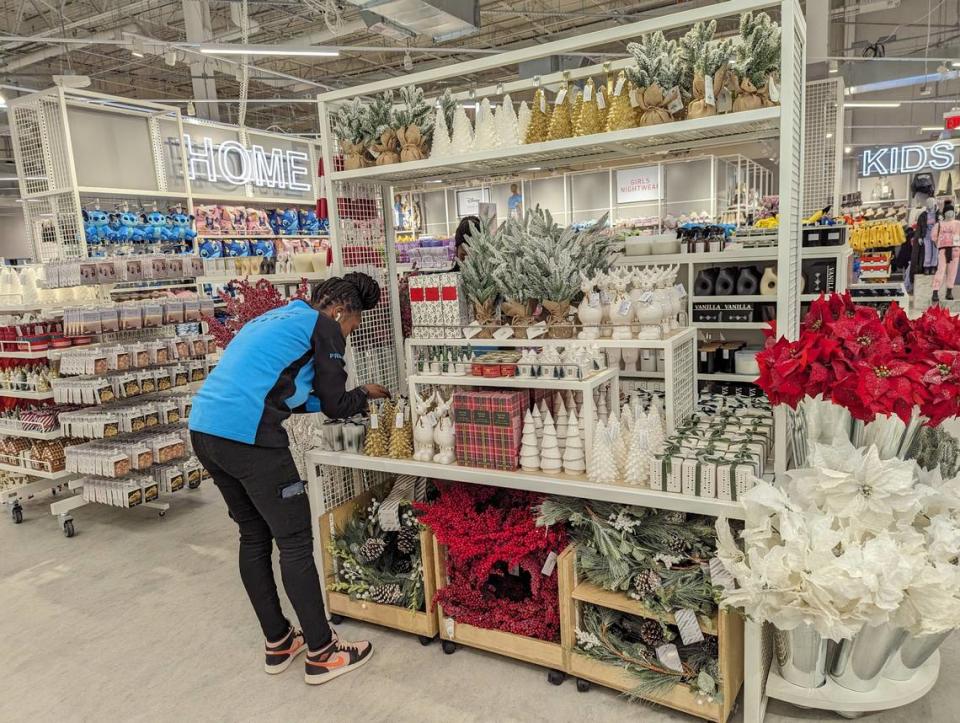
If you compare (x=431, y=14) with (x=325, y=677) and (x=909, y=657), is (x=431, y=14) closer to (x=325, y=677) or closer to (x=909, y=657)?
(x=325, y=677)

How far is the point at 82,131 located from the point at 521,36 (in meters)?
9.42

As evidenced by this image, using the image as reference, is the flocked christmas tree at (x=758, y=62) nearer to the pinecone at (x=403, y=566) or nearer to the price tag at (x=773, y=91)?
the price tag at (x=773, y=91)

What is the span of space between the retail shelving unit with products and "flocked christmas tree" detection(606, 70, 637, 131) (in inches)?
1.2

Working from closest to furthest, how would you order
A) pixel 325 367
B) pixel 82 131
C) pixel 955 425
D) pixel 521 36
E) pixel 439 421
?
1. pixel 325 367
2. pixel 439 421
3. pixel 955 425
4. pixel 82 131
5. pixel 521 36

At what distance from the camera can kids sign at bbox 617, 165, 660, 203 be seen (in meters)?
12.6

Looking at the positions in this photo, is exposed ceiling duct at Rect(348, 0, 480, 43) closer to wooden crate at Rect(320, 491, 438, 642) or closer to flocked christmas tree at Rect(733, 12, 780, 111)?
flocked christmas tree at Rect(733, 12, 780, 111)

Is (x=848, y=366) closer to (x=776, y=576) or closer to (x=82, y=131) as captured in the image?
(x=776, y=576)

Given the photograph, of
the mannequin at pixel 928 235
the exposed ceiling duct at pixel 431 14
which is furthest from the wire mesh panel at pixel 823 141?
the exposed ceiling duct at pixel 431 14

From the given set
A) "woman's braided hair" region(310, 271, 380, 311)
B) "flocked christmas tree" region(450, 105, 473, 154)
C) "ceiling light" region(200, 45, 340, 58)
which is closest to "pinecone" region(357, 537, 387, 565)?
"woman's braided hair" region(310, 271, 380, 311)

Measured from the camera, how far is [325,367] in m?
2.54

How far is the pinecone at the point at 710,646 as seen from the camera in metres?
2.32

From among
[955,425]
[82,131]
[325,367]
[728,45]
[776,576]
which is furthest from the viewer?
[82,131]

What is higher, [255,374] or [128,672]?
[255,374]

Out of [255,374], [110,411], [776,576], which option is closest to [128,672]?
[255,374]
